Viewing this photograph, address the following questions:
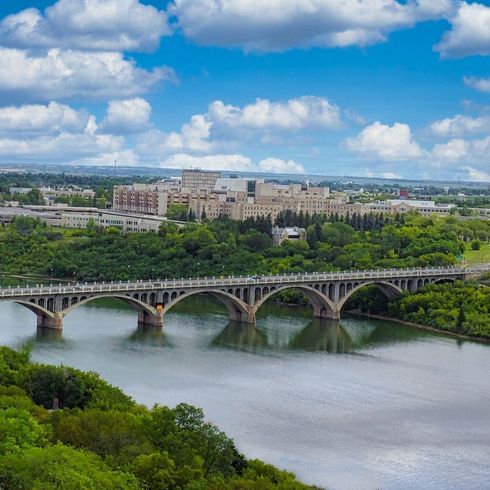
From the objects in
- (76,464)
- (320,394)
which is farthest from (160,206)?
(76,464)

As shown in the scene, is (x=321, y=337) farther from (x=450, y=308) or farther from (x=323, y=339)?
(x=450, y=308)

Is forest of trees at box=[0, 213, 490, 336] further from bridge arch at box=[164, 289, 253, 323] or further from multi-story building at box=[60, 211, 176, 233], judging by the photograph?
bridge arch at box=[164, 289, 253, 323]

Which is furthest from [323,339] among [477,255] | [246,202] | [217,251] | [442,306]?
[246,202]

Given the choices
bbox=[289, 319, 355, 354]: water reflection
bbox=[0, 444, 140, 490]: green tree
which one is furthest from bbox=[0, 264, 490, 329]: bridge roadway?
bbox=[0, 444, 140, 490]: green tree

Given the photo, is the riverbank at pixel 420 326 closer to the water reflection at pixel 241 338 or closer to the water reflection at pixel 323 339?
the water reflection at pixel 323 339

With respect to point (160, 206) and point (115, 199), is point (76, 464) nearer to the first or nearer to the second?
point (160, 206)
